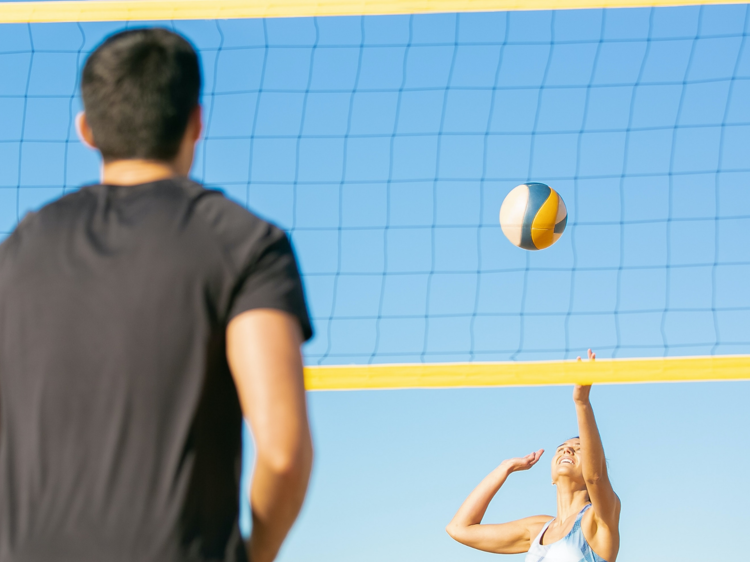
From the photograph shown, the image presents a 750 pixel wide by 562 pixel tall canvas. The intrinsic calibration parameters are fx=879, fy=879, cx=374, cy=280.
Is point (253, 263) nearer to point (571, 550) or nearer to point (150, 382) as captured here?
point (150, 382)

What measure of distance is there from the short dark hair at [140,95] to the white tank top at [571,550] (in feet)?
10.1

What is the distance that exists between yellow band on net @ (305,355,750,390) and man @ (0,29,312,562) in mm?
2808

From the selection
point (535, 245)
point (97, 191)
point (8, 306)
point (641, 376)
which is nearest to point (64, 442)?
point (8, 306)

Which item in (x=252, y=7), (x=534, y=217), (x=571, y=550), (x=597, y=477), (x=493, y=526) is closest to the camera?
(x=597, y=477)

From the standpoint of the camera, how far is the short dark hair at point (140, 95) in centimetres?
123

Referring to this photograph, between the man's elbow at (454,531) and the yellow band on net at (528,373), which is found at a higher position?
the yellow band on net at (528,373)

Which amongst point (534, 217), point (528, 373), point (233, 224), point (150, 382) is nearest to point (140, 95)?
point (233, 224)

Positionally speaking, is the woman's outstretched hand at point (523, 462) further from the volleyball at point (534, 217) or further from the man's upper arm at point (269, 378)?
the man's upper arm at point (269, 378)

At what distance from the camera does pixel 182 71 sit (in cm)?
125

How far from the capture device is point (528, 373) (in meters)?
4.02

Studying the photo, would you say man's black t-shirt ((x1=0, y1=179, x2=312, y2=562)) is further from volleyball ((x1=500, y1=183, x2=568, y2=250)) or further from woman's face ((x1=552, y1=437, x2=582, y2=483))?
volleyball ((x1=500, y1=183, x2=568, y2=250))

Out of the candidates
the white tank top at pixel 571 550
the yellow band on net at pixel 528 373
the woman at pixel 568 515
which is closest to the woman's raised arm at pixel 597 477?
the woman at pixel 568 515

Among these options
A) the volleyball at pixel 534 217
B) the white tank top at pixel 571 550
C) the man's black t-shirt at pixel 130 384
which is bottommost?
the white tank top at pixel 571 550

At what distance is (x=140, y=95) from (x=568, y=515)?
3413mm
